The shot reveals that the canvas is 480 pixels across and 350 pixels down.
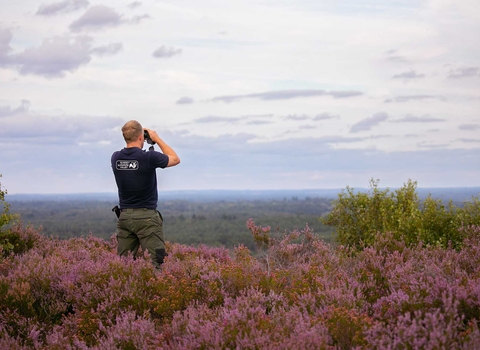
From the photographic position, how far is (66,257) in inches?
317

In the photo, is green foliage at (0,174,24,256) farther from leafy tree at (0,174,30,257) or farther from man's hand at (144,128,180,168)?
man's hand at (144,128,180,168)

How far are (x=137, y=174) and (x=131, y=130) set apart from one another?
62 centimetres

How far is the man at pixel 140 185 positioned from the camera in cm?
696

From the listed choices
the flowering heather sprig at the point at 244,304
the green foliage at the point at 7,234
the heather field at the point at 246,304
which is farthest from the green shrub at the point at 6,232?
the flowering heather sprig at the point at 244,304

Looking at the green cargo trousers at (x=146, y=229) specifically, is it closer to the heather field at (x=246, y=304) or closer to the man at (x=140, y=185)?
the man at (x=140, y=185)

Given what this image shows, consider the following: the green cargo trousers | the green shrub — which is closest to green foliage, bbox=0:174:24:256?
the green shrub

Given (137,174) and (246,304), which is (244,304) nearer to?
(246,304)

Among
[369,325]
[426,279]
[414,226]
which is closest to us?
[369,325]

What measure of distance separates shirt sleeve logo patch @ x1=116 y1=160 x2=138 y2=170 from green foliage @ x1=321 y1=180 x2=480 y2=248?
5252 mm

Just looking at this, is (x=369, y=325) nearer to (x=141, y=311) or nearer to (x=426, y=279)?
(x=426, y=279)

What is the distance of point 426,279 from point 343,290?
2.90 feet

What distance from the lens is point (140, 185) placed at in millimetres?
7066

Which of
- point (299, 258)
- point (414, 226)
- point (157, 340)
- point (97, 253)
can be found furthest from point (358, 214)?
point (157, 340)

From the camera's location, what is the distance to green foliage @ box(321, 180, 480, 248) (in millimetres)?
10688
